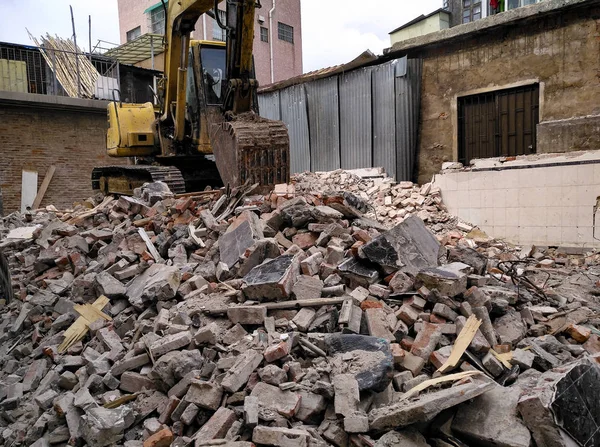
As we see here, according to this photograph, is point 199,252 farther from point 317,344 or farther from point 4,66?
point 4,66

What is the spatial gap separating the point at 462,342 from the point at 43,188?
1406 centimetres

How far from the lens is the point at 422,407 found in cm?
274

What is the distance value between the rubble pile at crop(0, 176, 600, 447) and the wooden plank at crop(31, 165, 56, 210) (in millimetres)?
8812

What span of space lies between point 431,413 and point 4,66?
17.4m

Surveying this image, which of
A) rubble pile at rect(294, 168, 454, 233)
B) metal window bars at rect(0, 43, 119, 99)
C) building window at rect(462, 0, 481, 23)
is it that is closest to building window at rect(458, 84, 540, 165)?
rubble pile at rect(294, 168, 454, 233)

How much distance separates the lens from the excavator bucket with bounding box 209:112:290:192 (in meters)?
6.51

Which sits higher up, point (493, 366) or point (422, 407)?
point (422, 407)

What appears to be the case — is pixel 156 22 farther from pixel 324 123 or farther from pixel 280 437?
pixel 280 437

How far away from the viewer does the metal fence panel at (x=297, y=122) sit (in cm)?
1252

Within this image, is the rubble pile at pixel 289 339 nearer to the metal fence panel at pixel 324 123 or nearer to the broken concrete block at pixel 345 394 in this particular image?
the broken concrete block at pixel 345 394

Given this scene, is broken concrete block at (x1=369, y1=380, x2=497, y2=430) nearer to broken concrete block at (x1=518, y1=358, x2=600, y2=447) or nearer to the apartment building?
broken concrete block at (x1=518, y1=358, x2=600, y2=447)

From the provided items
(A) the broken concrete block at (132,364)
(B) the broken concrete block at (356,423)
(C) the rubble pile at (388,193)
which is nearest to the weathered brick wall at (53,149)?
(C) the rubble pile at (388,193)

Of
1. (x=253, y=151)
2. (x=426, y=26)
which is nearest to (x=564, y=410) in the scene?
(x=253, y=151)

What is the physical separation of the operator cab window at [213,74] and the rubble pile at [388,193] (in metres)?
2.17
